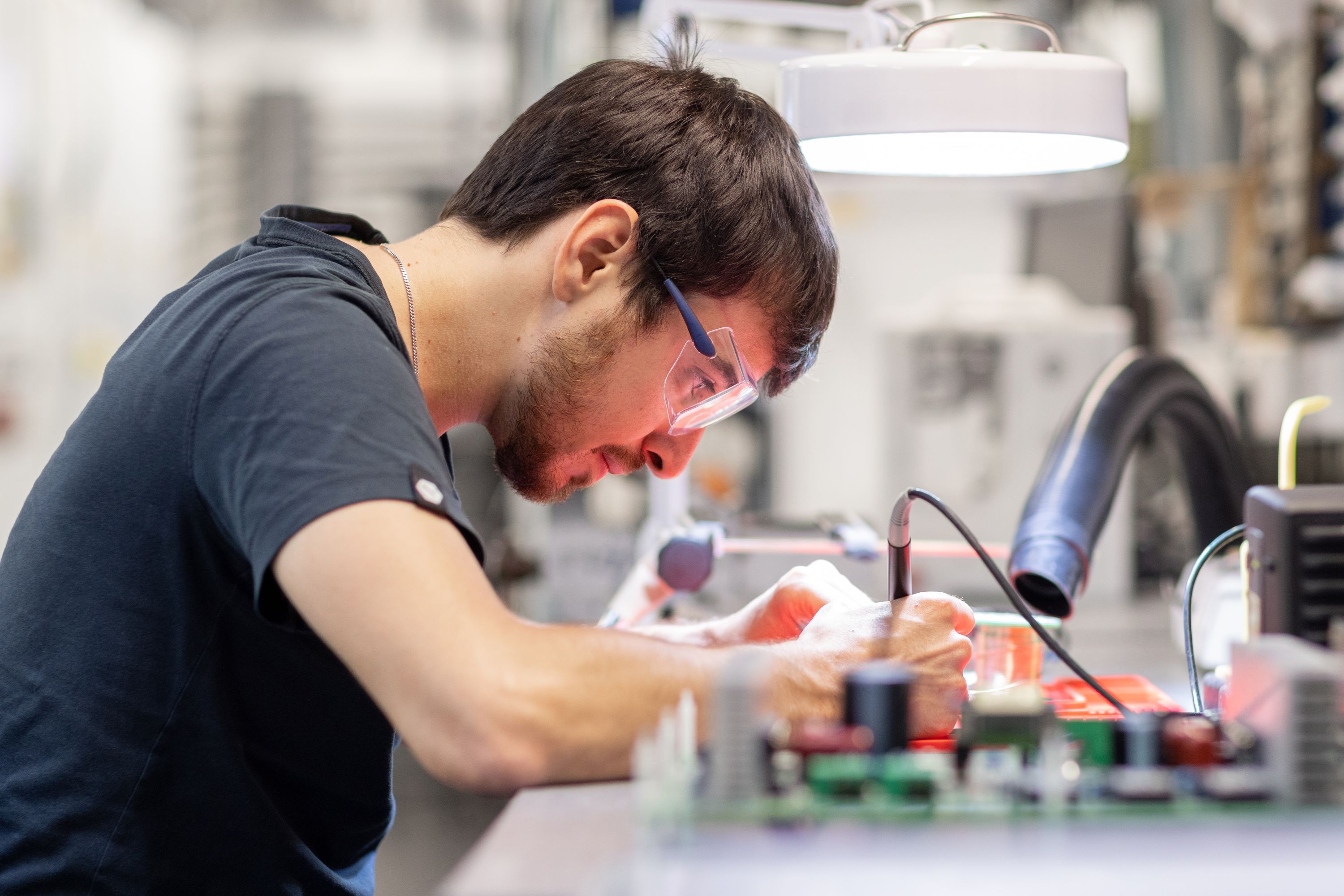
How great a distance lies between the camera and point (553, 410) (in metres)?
1.05

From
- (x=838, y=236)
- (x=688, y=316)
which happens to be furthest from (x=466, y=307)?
(x=838, y=236)

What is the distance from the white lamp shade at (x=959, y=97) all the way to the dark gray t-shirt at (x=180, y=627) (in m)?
0.43

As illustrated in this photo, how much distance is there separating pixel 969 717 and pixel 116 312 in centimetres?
254

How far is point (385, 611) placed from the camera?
0.67 meters

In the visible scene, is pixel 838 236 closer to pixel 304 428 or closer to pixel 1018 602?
pixel 1018 602

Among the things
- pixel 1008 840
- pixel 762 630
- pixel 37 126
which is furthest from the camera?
pixel 37 126

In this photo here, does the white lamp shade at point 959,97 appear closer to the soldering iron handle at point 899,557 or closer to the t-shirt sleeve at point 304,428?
the soldering iron handle at point 899,557

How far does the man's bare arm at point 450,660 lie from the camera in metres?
0.67

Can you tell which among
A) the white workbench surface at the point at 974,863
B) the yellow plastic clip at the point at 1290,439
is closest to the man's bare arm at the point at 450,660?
the white workbench surface at the point at 974,863

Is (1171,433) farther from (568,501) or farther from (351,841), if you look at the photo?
(568,501)

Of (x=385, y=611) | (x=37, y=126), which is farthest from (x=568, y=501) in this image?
(x=385, y=611)

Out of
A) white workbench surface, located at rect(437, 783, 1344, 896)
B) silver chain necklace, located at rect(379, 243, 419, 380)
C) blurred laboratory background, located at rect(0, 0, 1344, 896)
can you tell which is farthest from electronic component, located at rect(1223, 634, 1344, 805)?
blurred laboratory background, located at rect(0, 0, 1344, 896)

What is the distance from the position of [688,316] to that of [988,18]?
0.36 metres

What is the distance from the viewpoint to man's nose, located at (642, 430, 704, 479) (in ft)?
3.65
